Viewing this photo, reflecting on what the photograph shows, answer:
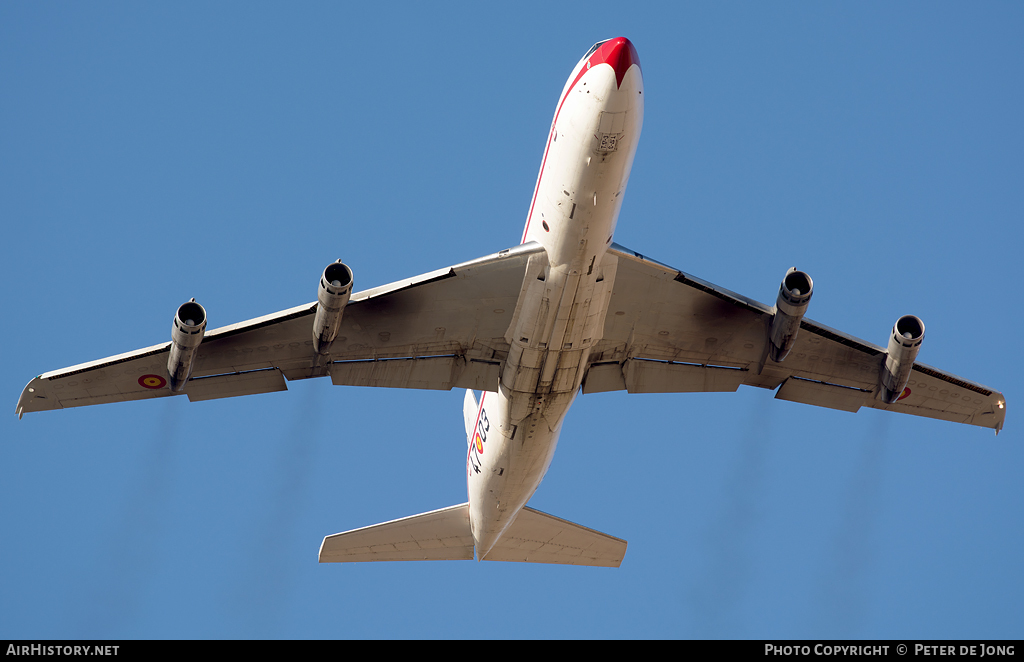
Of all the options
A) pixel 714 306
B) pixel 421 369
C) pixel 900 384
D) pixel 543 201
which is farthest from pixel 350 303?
pixel 900 384

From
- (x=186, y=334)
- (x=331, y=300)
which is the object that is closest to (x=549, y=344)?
(x=331, y=300)

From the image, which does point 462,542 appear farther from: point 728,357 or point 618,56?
point 618,56

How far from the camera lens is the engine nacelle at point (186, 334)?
25.5m

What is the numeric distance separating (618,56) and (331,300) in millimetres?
8365

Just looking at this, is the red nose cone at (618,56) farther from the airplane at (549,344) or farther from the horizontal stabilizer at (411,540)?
the horizontal stabilizer at (411,540)

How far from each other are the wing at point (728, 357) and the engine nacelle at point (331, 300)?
689cm

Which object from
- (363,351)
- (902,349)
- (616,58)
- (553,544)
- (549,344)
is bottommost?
(553,544)

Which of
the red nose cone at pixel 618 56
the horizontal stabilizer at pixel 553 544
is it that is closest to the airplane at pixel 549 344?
the red nose cone at pixel 618 56

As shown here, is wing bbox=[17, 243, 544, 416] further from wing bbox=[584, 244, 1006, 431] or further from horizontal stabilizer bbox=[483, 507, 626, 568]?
horizontal stabilizer bbox=[483, 507, 626, 568]

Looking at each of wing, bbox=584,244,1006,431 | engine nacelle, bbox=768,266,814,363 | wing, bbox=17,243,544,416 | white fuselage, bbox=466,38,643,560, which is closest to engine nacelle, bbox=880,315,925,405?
wing, bbox=584,244,1006,431

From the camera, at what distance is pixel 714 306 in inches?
1152

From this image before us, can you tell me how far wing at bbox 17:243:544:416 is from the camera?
27.4 m

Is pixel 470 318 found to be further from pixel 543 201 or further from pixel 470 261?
pixel 543 201

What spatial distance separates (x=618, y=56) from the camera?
23.4m
